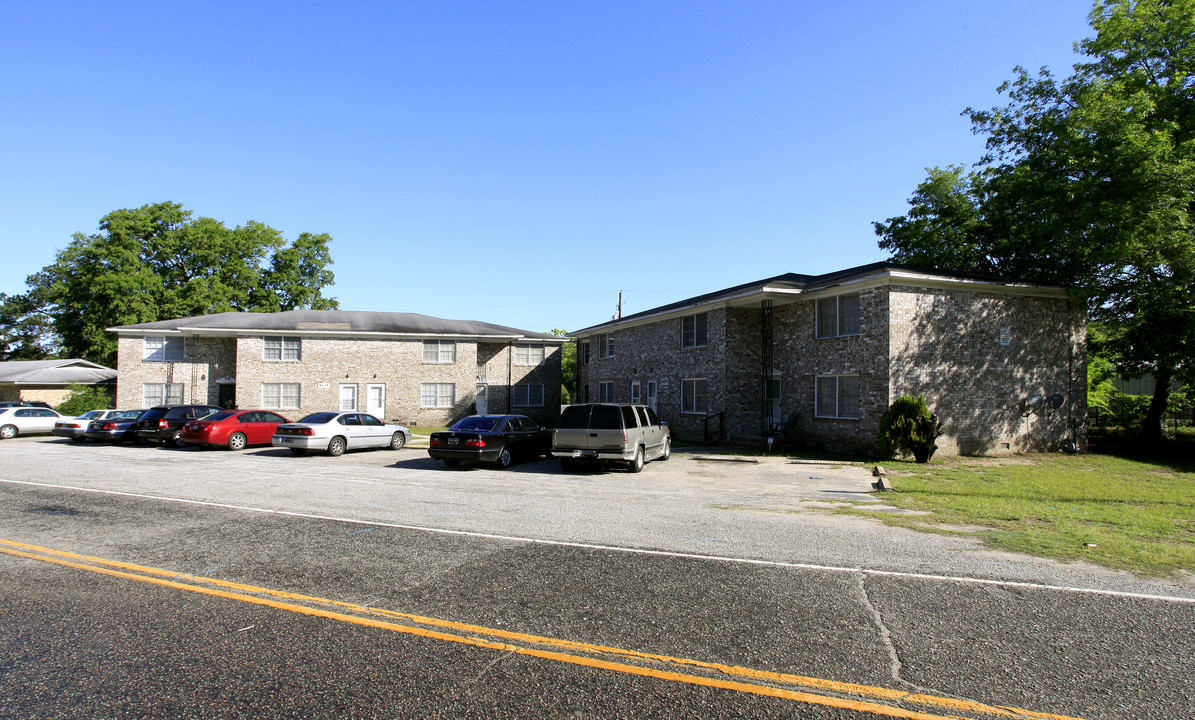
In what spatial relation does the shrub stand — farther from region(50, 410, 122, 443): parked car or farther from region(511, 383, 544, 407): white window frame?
region(50, 410, 122, 443): parked car

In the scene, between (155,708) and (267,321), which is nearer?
(155,708)

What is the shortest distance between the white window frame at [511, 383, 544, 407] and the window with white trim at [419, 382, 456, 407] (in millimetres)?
3763

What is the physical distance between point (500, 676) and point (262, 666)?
1.58 m

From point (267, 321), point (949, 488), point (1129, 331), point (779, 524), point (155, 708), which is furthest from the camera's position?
point (267, 321)

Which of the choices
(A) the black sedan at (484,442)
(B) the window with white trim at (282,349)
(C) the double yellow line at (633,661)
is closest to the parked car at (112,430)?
(B) the window with white trim at (282,349)

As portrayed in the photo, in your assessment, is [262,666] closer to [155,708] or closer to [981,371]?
[155,708]

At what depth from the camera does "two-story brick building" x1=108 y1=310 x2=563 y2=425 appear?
33.2m

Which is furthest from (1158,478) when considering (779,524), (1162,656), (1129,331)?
(1162,656)

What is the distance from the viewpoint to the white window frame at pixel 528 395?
3788 cm

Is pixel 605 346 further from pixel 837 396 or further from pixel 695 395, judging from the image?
pixel 837 396

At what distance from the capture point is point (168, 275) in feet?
160

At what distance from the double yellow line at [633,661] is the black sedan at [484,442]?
10008 mm

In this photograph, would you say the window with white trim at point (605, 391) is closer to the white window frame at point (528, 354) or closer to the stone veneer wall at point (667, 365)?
the stone veneer wall at point (667, 365)

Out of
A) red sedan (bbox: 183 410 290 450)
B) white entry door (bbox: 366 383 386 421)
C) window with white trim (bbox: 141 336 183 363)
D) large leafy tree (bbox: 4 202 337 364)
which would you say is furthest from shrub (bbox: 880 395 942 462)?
large leafy tree (bbox: 4 202 337 364)
